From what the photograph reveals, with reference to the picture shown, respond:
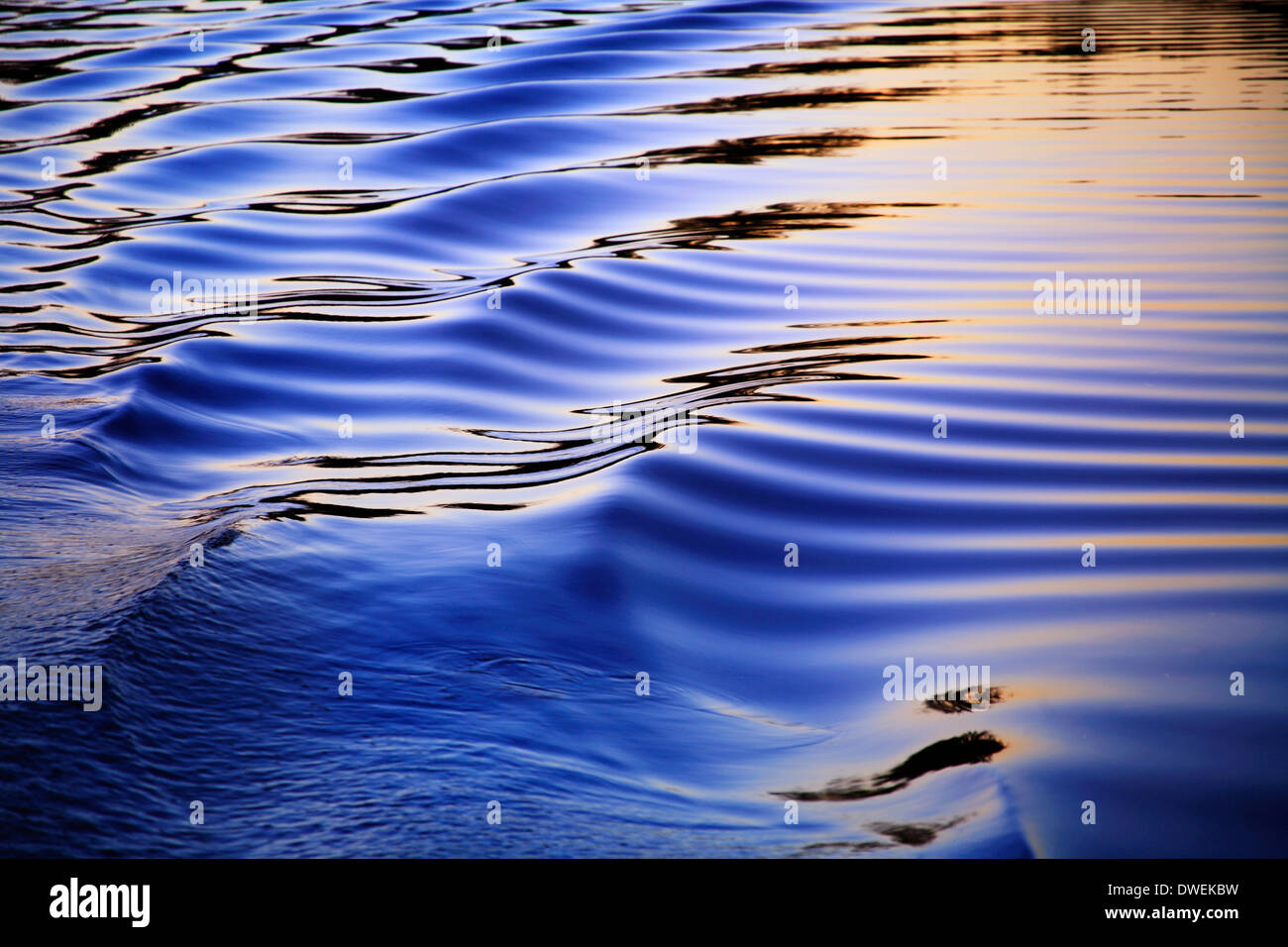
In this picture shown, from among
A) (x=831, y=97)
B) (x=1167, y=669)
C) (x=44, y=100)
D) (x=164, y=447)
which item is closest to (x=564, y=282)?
(x=164, y=447)

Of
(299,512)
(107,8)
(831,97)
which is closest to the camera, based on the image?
(299,512)

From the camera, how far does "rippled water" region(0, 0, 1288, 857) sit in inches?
97.0

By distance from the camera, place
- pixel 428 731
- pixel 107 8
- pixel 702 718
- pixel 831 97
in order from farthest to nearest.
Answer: pixel 107 8
pixel 831 97
pixel 702 718
pixel 428 731

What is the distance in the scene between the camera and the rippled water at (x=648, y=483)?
246 centimetres

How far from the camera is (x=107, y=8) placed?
699 inches

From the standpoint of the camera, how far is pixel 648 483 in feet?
13.7

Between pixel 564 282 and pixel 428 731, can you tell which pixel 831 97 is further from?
pixel 428 731

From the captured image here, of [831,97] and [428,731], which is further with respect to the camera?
[831,97]

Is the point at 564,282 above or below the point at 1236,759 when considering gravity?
above

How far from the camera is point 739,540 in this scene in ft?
12.9

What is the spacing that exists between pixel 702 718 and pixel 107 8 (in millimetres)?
18547

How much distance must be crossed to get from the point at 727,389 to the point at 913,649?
7.11 ft

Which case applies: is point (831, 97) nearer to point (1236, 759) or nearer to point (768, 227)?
point (768, 227)

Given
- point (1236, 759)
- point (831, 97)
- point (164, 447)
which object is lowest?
point (1236, 759)
